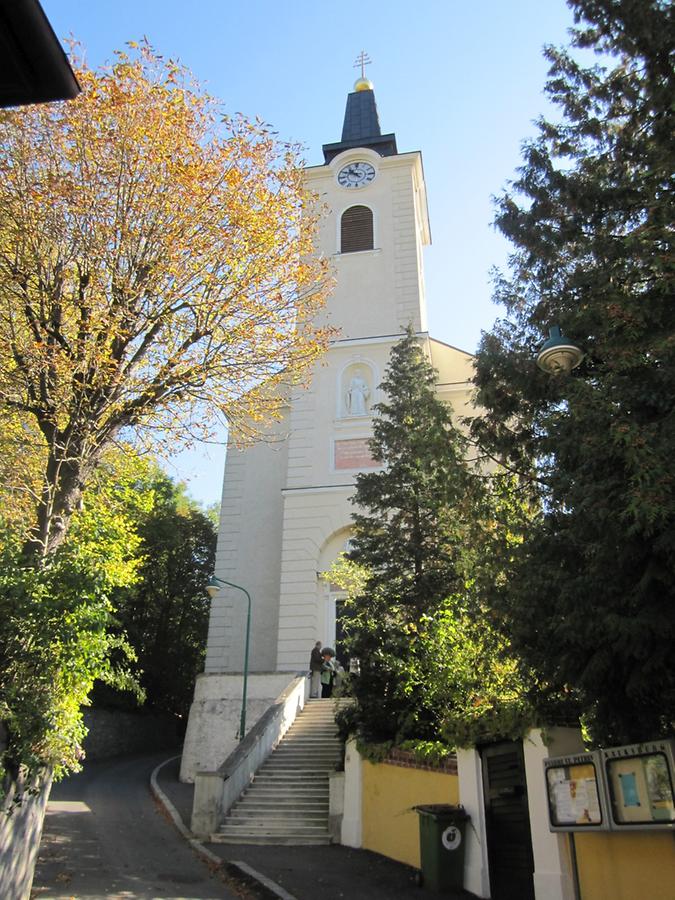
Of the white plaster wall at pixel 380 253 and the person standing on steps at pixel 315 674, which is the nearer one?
the person standing on steps at pixel 315 674

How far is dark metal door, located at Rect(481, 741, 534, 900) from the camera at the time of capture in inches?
311

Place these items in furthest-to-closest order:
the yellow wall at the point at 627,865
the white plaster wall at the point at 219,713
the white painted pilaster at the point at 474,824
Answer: the white plaster wall at the point at 219,713
the white painted pilaster at the point at 474,824
the yellow wall at the point at 627,865

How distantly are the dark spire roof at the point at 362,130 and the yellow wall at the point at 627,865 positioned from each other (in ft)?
102

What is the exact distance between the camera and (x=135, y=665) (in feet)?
108

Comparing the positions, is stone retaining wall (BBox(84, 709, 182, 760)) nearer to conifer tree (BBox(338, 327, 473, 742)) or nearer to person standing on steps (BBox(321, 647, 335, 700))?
person standing on steps (BBox(321, 647, 335, 700))

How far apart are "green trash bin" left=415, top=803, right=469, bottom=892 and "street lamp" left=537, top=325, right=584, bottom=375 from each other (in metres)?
5.73

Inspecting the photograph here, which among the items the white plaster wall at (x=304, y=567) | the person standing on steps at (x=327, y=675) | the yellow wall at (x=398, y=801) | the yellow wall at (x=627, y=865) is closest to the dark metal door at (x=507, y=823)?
the yellow wall at (x=398, y=801)

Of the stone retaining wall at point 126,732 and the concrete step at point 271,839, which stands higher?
the stone retaining wall at point 126,732

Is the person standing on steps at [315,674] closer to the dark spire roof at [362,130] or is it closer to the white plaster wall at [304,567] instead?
the white plaster wall at [304,567]

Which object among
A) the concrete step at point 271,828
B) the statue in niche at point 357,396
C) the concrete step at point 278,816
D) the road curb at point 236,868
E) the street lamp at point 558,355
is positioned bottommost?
the road curb at point 236,868

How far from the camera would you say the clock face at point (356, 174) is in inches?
1229

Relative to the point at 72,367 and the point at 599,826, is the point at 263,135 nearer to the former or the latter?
the point at 72,367

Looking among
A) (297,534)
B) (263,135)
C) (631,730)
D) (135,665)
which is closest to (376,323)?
(297,534)

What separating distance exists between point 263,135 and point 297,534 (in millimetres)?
15763
